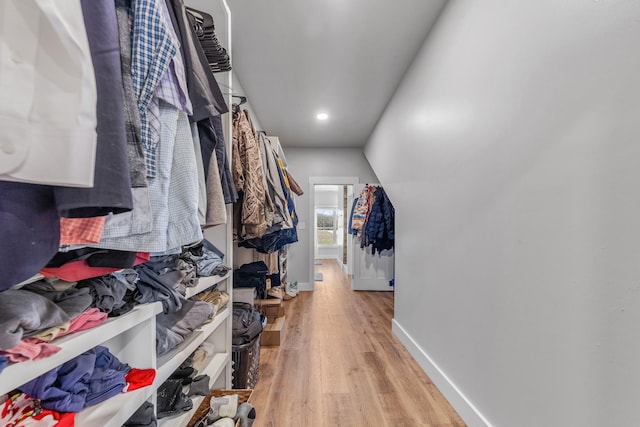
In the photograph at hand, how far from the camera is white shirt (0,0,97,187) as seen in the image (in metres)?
0.31

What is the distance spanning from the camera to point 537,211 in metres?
0.99

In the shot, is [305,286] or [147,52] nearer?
[147,52]

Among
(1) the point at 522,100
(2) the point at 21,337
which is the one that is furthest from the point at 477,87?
(2) the point at 21,337

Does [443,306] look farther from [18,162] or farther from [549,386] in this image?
[18,162]

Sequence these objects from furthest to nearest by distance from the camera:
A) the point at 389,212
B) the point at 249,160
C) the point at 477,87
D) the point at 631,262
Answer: the point at 389,212
the point at 249,160
the point at 477,87
the point at 631,262

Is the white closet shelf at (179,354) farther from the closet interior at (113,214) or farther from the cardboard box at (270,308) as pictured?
the cardboard box at (270,308)

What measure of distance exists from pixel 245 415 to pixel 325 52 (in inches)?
91.1

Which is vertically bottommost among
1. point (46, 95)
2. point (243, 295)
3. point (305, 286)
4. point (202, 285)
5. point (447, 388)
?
point (305, 286)

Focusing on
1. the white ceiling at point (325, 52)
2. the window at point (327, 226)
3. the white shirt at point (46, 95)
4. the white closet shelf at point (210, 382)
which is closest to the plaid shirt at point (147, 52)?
the white shirt at point (46, 95)

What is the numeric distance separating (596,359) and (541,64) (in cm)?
97

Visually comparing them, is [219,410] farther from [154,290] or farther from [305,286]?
[305,286]

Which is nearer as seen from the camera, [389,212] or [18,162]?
[18,162]

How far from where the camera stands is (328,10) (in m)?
1.69

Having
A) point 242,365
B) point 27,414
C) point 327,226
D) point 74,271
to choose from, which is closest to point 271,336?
point 242,365
